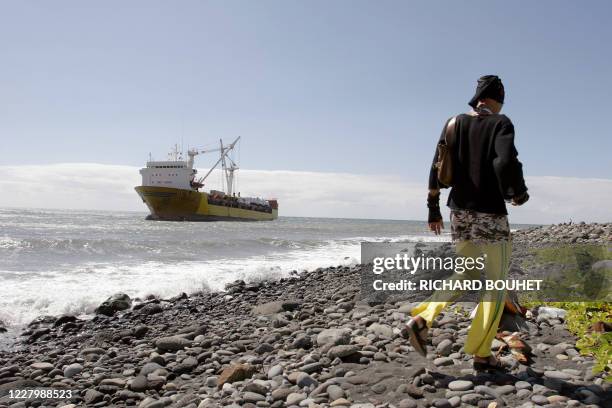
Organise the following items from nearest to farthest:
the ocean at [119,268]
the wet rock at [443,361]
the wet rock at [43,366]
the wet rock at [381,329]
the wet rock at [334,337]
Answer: the wet rock at [443,361]
the wet rock at [334,337]
the wet rock at [381,329]
the wet rock at [43,366]
the ocean at [119,268]

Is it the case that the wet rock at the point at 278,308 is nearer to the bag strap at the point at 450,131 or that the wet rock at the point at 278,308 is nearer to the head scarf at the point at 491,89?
the bag strap at the point at 450,131

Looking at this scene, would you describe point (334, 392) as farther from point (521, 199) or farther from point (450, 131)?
point (450, 131)

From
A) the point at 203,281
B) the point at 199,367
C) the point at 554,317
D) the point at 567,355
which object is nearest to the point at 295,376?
the point at 199,367

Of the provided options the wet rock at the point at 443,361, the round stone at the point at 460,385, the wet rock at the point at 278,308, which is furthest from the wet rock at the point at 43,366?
the round stone at the point at 460,385

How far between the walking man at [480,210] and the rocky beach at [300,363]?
1.12 feet

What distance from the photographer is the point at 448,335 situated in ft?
12.6

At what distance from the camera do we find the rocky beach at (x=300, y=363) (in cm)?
289

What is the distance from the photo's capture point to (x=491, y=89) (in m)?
3.02

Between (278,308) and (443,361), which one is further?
(278,308)

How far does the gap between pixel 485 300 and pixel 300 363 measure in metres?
1.62

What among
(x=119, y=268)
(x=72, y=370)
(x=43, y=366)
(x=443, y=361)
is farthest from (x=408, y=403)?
(x=119, y=268)

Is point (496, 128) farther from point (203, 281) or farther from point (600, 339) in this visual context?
point (203, 281)

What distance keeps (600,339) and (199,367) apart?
3.49 m

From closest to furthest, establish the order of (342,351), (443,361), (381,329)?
1. (443,361)
2. (342,351)
3. (381,329)
